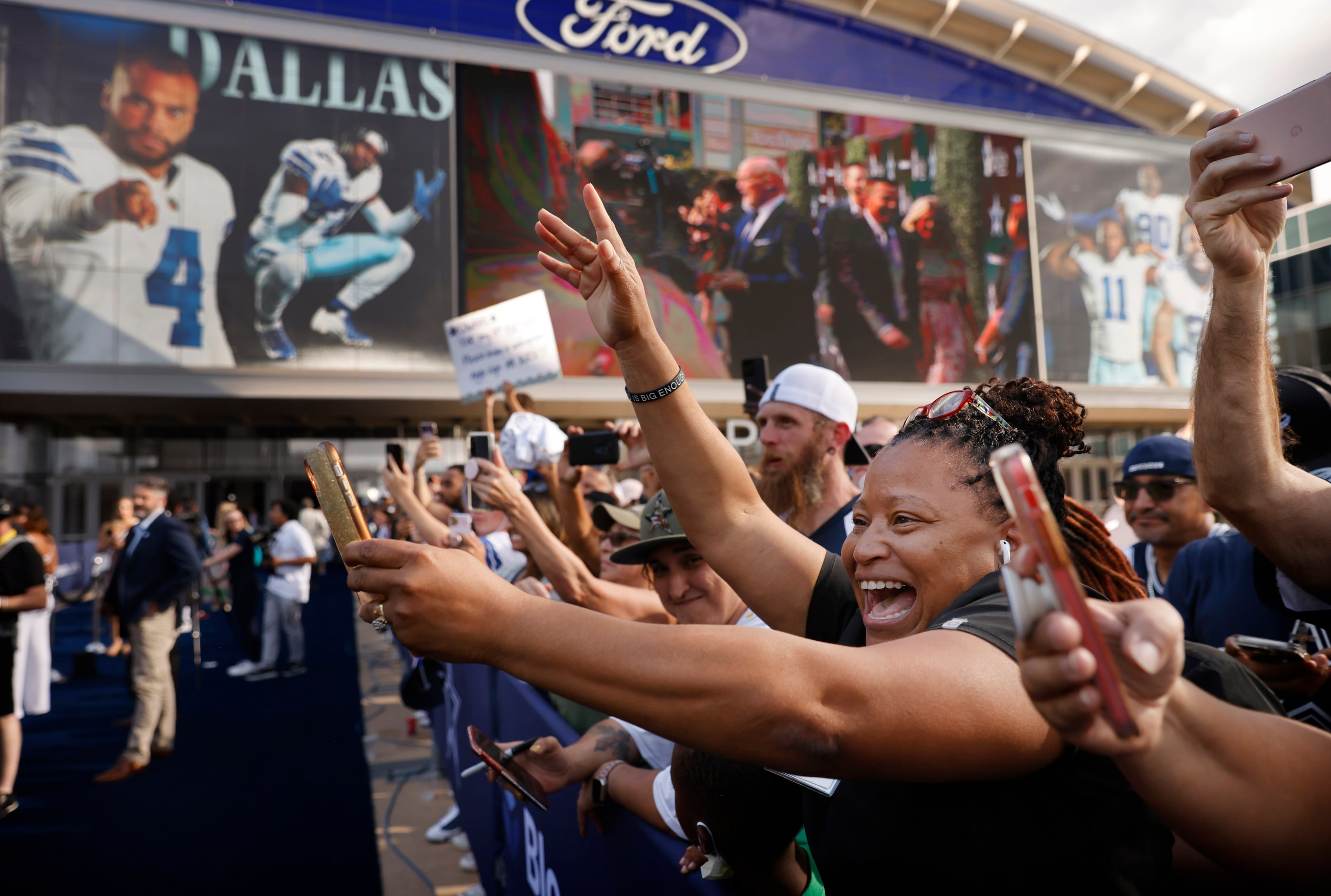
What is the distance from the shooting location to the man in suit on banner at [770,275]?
22.8 metres

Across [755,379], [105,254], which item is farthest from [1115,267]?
[105,254]

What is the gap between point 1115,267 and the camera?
2742 centimetres

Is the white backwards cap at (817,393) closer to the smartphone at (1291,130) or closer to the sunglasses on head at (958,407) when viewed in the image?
the sunglasses on head at (958,407)

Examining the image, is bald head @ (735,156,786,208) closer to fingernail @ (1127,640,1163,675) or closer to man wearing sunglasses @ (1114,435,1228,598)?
man wearing sunglasses @ (1114,435,1228,598)

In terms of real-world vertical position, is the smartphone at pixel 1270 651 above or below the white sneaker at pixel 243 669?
above

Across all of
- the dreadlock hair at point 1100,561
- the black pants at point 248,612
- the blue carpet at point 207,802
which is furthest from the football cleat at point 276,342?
the dreadlock hair at point 1100,561

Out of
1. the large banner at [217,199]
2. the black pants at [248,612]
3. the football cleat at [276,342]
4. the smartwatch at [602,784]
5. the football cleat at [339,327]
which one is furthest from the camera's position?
the football cleat at [339,327]

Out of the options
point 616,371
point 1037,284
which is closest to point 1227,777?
point 616,371

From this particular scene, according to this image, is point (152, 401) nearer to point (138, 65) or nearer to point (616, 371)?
point (138, 65)

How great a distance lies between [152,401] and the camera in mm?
19328

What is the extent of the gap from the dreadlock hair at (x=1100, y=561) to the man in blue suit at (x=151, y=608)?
275 inches

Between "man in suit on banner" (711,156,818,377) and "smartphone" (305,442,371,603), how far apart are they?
70.8 feet

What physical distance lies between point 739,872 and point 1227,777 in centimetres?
108

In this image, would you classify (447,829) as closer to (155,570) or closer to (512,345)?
(512,345)
